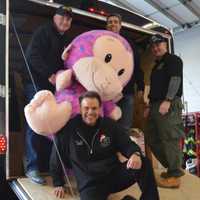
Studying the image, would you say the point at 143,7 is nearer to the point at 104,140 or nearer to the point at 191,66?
the point at 191,66

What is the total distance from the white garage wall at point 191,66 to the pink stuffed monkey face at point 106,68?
23.6ft

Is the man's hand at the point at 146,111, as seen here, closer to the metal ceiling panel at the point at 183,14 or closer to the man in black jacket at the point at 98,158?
the man in black jacket at the point at 98,158

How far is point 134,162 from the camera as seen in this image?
105 inches

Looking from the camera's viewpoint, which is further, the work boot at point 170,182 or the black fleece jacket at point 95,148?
the work boot at point 170,182

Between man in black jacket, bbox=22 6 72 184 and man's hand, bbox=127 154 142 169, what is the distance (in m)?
0.79

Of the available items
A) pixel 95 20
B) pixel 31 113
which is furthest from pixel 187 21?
pixel 31 113

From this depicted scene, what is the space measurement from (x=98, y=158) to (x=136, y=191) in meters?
0.60

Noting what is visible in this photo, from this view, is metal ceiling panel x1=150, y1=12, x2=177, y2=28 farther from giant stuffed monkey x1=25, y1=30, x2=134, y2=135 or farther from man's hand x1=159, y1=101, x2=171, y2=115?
giant stuffed monkey x1=25, y1=30, x2=134, y2=135

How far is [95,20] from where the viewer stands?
12.8 ft

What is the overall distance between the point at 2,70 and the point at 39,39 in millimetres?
388

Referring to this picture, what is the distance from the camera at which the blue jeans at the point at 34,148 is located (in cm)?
316

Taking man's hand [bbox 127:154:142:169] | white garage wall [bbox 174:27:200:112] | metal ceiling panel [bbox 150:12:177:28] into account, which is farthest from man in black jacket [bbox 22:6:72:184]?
white garage wall [bbox 174:27:200:112]

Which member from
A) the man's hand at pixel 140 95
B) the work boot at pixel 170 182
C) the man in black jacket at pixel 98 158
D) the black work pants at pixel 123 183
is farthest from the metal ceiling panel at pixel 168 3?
the black work pants at pixel 123 183

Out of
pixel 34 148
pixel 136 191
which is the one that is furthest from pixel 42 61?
pixel 136 191
